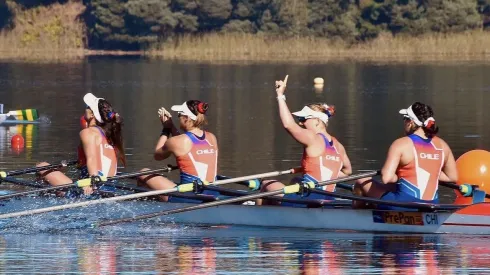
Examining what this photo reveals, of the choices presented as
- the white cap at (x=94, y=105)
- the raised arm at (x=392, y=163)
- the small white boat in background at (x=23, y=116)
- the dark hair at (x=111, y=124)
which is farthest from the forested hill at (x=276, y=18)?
the raised arm at (x=392, y=163)

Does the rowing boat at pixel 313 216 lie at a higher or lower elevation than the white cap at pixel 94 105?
lower

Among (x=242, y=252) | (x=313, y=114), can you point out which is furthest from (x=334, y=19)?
(x=242, y=252)

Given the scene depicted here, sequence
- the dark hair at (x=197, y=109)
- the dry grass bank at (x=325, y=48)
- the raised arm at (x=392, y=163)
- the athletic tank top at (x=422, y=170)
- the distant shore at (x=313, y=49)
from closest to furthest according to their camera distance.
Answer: the raised arm at (x=392, y=163), the athletic tank top at (x=422, y=170), the dark hair at (x=197, y=109), the distant shore at (x=313, y=49), the dry grass bank at (x=325, y=48)

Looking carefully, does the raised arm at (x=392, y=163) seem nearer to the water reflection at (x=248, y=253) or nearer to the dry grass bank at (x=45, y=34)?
the water reflection at (x=248, y=253)

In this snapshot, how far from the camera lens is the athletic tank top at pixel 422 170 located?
11391 mm

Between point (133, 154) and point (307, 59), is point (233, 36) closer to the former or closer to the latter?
point (307, 59)

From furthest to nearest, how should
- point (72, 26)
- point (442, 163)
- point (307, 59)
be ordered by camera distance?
point (72, 26), point (307, 59), point (442, 163)

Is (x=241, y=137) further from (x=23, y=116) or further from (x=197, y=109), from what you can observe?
(x=197, y=109)

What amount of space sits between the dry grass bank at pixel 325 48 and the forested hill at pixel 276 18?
35.3 inches

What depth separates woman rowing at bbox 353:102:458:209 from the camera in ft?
37.1

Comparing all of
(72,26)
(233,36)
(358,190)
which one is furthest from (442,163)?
(72,26)

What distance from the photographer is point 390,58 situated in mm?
54094

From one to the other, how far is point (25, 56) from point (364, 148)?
1632 inches

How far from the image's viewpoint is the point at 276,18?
6044cm
